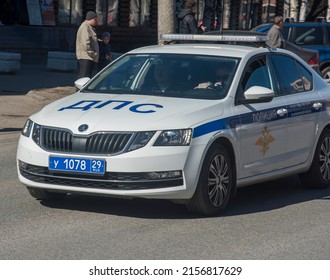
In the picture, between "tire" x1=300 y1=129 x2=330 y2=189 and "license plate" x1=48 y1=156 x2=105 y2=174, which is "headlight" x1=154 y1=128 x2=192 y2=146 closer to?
"license plate" x1=48 y1=156 x2=105 y2=174

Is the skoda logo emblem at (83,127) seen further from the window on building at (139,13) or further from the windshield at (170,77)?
the window on building at (139,13)

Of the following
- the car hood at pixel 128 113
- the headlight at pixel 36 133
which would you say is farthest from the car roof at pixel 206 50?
the headlight at pixel 36 133

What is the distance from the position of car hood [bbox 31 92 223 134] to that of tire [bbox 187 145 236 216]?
350mm

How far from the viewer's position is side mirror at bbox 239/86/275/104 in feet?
31.6

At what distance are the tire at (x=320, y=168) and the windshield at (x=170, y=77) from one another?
1.56 metres

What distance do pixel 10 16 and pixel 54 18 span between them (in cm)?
164

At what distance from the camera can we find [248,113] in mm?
9641

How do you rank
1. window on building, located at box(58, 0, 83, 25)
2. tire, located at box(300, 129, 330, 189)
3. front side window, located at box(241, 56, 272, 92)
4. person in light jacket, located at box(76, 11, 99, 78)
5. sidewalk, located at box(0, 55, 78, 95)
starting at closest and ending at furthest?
front side window, located at box(241, 56, 272, 92)
tire, located at box(300, 129, 330, 189)
person in light jacket, located at box(76, 11, 99, 78)
sidewalk, located at box(0, 55, 78, 95)
window on building, located at box(58, 0, 83, 25)

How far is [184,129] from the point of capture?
8805mm

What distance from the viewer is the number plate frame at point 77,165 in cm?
871

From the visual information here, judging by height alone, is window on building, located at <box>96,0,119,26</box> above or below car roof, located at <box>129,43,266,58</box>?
below

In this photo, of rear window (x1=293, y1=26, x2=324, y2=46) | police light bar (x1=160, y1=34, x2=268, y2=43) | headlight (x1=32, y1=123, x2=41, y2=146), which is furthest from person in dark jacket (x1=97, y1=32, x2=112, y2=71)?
headlight (x1=32, y1=123, x2=41, y2=146)

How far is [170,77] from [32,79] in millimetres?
14928

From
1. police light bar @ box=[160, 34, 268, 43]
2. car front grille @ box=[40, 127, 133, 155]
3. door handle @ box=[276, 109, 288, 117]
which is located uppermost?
police light bar @ box=[160, 34, 268, 43]
